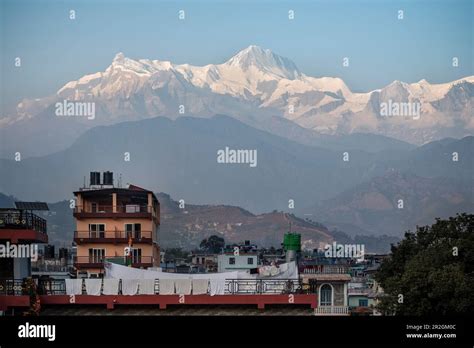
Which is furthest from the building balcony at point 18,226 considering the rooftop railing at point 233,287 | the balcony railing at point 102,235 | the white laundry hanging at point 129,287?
the balcony railing at point 102,235

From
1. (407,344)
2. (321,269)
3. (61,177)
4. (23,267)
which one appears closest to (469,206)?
(61,177)

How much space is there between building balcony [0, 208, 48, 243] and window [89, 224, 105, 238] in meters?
35.1

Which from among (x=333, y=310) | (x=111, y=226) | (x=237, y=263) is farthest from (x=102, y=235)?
(x=237, y=263)

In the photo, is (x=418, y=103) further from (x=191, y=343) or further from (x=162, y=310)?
(x=191, y=343)

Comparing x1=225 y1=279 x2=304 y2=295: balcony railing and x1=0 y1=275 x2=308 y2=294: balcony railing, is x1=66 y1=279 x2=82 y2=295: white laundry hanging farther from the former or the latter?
x1=225 y1=279 x2=304 y2=295: balcony railing

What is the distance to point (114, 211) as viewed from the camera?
85.1 m

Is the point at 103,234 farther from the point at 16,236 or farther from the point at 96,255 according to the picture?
the point at 16,236

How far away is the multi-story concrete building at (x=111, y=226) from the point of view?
83438 millimetres

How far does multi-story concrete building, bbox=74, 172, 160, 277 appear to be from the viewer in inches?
3285

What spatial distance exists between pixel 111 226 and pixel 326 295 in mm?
16306

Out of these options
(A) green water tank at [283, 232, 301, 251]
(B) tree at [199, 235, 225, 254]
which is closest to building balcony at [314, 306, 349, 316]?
(A) green water tank at [283, 232, 301, 251]

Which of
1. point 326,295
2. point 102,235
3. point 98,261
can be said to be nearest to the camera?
point 326,295

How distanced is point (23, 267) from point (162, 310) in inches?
280

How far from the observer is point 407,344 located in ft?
110
